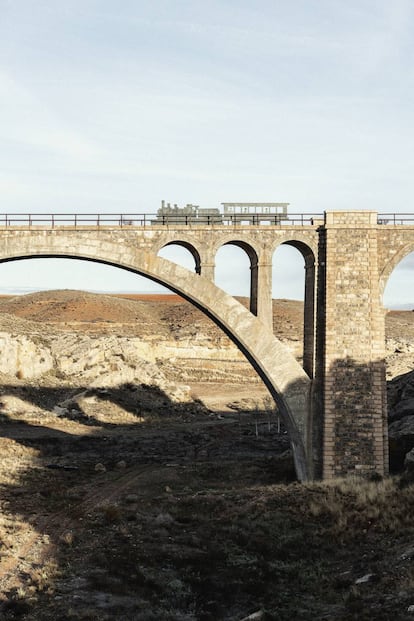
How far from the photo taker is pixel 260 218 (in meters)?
30.1

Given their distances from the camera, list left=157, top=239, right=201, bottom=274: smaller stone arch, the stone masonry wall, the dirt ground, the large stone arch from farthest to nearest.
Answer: left=157, top=239, right=201, bottom=274: smaller stone arch → the large stone arch → the stone masonry wall → the dirt ground

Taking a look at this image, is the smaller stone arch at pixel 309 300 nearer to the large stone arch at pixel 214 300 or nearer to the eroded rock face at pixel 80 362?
the large stone arch at pixel 214 300

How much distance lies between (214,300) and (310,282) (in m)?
4.68

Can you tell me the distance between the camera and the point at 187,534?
2291cm

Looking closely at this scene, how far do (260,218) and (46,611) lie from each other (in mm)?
19598

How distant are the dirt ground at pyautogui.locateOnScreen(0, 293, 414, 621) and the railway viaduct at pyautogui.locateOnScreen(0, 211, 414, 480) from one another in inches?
170

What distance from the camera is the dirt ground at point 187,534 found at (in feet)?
55.7

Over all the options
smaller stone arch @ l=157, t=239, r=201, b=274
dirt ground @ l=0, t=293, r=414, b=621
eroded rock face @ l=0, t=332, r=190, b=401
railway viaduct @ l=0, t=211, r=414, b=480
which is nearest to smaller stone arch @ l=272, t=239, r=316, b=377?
railway viaduct @ l=0, t=211, r=414, b=480

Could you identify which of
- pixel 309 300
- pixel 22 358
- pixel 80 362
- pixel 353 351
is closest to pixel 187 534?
pixel 353 351

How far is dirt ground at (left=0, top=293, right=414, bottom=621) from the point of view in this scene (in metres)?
17.0

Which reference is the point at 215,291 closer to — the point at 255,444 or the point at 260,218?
the point at 260,218

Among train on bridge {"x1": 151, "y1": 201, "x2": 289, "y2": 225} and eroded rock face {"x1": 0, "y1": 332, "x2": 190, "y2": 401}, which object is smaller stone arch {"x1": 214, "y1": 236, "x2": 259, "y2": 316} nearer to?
train on bridge {"x1": 151, "y1": 201, "x2": 289, "y2": 225}

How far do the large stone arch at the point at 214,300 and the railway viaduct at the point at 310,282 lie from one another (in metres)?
0.05

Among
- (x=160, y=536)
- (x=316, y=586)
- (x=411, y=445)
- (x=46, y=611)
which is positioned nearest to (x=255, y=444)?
(x=411, y=445)
